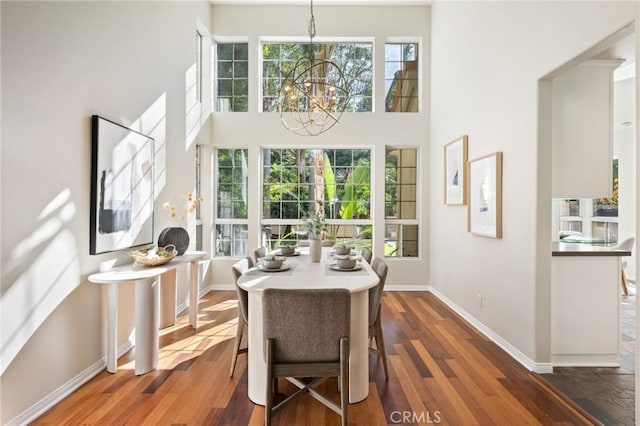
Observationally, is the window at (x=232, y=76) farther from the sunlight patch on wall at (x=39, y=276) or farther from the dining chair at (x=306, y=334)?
the dining chair at (x=306, y=334)

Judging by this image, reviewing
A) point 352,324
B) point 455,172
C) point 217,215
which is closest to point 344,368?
point 352,324

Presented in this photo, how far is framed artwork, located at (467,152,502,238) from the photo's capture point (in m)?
3.14

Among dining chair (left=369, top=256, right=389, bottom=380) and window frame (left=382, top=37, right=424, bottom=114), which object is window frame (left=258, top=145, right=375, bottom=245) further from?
dining chair (left=369, top=256, right=389, bottom=380)

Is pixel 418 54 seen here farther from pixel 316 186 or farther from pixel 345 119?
pixel 316 186

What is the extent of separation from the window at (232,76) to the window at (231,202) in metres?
0.75

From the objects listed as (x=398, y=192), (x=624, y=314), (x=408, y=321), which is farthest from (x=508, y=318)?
(x=398, y=192)

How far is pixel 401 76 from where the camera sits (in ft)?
17.9

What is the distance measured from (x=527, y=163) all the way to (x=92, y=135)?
11.5 feet

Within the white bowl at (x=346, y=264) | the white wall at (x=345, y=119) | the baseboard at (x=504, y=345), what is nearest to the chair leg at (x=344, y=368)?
the white bowl at (x=346, y=264)

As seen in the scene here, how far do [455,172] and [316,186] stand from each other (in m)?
2.13

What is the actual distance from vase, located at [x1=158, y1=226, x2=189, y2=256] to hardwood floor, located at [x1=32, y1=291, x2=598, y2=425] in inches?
38.0

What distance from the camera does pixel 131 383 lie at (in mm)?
2498

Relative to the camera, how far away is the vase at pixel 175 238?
3564mm

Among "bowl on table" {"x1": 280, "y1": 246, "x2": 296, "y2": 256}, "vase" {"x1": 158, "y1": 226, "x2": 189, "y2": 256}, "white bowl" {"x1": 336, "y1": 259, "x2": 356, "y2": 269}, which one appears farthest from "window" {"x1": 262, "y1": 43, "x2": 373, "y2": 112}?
"white bowl" {"x1": 336, "y1": 259, "x2": 356, "y2": 269}
